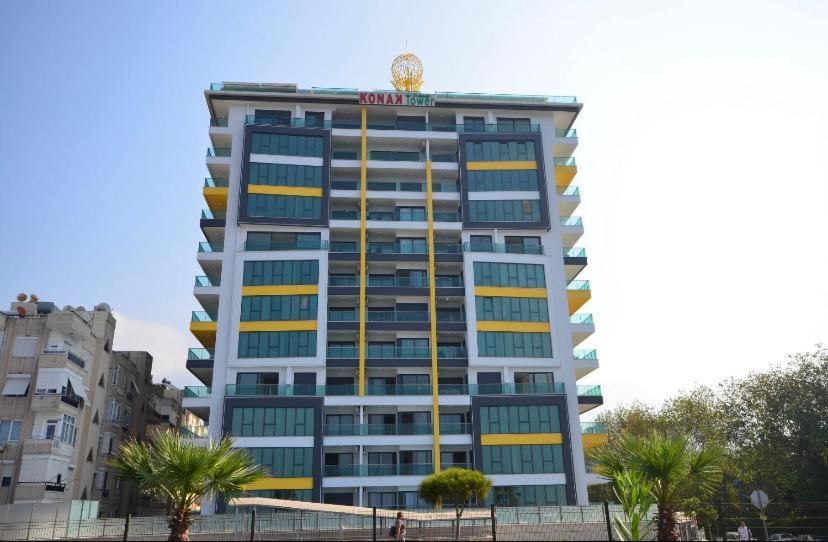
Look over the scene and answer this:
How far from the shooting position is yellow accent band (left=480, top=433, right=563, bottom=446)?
52469mm

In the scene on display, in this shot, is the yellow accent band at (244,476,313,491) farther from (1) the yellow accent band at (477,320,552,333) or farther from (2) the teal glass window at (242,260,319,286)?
(1) the yellow accent band at (477,320,552,333)

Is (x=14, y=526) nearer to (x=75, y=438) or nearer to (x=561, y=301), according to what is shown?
(x=75, y=438)

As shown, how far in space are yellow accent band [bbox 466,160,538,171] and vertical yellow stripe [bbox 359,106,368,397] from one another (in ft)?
30.8

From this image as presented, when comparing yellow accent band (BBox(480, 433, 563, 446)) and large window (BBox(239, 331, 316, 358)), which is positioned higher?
large window (BBox(239, 331, 316, 358))

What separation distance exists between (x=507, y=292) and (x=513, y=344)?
14.7ft

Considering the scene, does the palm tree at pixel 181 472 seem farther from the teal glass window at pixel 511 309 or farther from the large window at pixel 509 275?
the large window at pixel 509 275

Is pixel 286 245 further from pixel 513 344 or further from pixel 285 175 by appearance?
pixel 513 344

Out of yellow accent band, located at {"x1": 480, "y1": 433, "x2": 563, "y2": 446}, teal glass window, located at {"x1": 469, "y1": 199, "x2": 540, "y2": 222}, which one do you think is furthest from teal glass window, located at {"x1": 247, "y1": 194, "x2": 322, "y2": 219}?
yellow accent band, located at {"x1": 480, "y1": 433, "x2": 563, "y2": 446}

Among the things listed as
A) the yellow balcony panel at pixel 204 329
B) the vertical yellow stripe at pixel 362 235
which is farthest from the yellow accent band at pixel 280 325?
the vertical yellow stripe at pixel 362 235

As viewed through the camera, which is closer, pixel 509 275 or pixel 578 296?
pixel 509 275

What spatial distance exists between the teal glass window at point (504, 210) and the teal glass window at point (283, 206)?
13.7 metres

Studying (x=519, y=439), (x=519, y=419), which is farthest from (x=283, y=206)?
(x=519, y=439)

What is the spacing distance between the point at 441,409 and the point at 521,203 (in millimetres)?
19738

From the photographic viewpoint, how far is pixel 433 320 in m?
56.4
